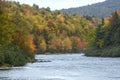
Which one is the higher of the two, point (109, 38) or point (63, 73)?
point (63, 73)

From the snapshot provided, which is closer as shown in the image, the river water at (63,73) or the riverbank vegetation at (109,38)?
the river water at (63,73)

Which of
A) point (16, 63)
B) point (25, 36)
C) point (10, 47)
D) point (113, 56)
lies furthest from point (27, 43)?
point (113, 56)

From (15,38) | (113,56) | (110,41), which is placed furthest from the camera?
(110,41)

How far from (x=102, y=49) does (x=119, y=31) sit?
11856 mm

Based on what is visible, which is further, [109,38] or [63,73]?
[109,38]

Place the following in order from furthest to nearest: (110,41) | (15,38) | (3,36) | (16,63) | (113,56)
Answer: (110,41), (113,56), (15,38), (3,36), (16,63)

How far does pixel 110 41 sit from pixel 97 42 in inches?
338

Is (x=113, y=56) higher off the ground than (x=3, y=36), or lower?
lower

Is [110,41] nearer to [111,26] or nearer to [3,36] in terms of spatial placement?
[111,26]

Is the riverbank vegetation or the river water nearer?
the river water

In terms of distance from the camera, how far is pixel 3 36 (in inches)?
4437

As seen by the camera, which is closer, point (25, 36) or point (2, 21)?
point (2, 21)

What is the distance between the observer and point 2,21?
112 m

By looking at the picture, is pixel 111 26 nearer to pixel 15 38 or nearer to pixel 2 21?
pixel 15 38
